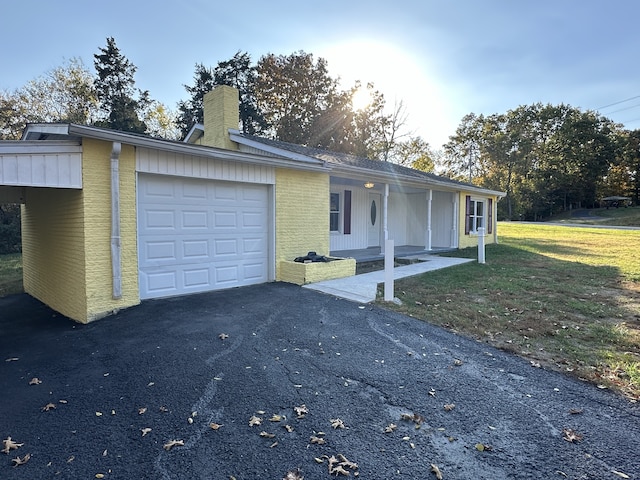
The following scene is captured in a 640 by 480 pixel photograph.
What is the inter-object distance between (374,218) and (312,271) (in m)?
6.73

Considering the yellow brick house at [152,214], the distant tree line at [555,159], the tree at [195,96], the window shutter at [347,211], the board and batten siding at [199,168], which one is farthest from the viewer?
the distant tree line at [555,159]

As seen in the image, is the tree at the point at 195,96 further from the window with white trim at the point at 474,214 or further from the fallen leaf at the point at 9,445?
the fallen leaf at the point at 9,445

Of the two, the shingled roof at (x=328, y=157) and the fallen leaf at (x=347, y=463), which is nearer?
the fallen leaf at (x=347, y=463)

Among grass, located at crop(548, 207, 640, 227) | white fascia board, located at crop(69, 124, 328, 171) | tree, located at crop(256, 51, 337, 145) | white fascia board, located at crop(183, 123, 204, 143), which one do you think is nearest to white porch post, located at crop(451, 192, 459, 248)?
white fascia board, located at crop(69, 124, 328, 171)

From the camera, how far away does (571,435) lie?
8.31 feet

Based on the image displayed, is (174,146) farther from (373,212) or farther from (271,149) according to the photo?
(373,212)

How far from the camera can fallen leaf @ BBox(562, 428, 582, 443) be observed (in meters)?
2.48

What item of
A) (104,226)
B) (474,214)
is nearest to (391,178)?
(474,214)

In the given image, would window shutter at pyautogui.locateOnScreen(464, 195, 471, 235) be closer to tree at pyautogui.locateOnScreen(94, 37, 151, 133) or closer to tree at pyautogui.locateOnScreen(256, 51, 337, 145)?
tree at pyautogui.locateOnScreen(256, 51, 337, 145)

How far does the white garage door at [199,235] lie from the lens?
608 centimetres

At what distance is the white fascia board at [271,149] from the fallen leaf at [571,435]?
6828 millimetres

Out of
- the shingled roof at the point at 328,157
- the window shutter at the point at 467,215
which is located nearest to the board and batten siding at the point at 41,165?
the shingled roof at the point at 328,157


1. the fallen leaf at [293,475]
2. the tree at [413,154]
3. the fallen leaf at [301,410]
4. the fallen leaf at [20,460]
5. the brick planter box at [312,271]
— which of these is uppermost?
the tree at [413,154]

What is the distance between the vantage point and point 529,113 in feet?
143
